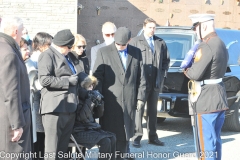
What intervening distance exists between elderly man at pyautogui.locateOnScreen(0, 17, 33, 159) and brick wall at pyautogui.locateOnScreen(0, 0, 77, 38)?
993cm

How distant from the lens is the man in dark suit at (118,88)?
20.5ft

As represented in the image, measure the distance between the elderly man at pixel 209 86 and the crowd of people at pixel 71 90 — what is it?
0.01 m

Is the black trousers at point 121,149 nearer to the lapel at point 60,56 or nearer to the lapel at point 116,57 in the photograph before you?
the lapel at point 116,57

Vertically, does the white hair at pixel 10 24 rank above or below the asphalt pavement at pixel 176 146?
above

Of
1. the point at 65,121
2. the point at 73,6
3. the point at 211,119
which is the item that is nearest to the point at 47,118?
the point at 65,121

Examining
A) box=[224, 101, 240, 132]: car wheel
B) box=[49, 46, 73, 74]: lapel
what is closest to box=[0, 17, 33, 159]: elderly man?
box=[49, 46, 73, 74]: lapel

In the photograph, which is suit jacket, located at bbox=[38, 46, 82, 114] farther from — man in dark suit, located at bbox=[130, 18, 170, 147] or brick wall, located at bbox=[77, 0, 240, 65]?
brick wall, located at bbox=[77, 0, 240, 65]

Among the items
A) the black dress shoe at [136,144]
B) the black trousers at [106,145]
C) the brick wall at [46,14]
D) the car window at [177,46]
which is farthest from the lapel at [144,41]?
the brick wall at [46,14]

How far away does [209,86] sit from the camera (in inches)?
224

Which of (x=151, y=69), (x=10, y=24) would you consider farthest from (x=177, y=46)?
(x=10, y=24)

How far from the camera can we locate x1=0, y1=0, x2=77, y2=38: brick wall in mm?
14273

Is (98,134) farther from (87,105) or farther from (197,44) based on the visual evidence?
(197,44)

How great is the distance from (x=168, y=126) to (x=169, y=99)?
141 cm

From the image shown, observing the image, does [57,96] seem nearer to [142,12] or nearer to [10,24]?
[10,24]
